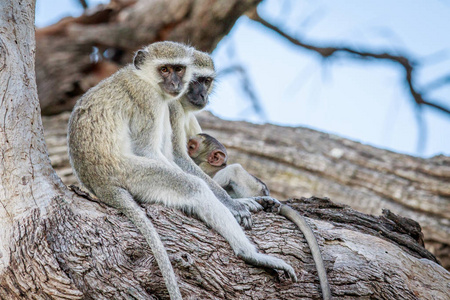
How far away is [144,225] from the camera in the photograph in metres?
3.86

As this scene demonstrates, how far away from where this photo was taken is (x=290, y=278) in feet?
13.4

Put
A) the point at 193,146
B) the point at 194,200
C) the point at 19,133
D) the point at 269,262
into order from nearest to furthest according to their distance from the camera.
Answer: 1. the point at 19,133
2. the point at 269,262
3. the point at 194,200
4. the point at 193,146

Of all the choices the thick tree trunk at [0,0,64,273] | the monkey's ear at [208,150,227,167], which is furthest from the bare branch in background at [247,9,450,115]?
the thick tree trunk at [0,0,64,273]

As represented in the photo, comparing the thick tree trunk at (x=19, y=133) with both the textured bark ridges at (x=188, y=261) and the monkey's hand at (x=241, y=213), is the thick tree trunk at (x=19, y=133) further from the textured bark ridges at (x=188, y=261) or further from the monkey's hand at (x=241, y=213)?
the monkey's hand at (x=241, y=213)

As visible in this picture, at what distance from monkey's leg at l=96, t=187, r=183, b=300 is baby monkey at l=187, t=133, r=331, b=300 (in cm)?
124

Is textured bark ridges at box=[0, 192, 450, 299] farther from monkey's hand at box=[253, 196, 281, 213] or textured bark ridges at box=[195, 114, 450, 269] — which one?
textured bark ridges at box=[195, 114, 450, 269]

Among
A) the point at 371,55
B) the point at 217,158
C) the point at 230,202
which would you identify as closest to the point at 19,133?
the point at 230,202

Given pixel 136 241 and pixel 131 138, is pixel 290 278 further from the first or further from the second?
pixel 131 138

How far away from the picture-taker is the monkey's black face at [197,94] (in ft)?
18.2

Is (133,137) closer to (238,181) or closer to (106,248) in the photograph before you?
(106,248)

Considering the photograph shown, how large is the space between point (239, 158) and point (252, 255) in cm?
446

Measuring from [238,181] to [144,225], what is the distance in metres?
1.95

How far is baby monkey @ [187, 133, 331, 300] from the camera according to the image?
4191mm

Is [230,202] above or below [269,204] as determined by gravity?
below
